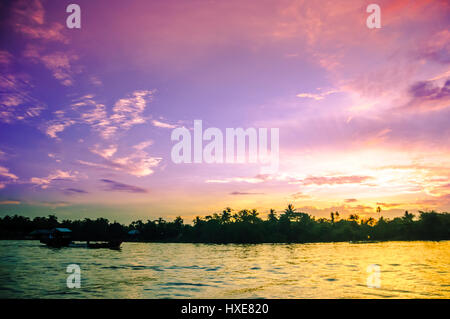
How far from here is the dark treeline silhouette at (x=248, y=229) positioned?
156750mm

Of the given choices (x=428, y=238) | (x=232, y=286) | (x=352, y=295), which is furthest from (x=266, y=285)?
(x=428, y=238)

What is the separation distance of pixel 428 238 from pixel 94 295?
194831 mm

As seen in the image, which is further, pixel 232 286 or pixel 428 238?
pixel 428 238

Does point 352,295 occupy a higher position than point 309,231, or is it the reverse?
Answer: point 352,295

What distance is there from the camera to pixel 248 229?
156 meters

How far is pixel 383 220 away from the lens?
18700 cm

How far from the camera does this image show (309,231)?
16412cm

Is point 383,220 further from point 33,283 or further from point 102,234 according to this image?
point 33,283

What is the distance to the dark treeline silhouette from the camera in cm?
15675

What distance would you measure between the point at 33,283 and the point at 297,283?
903 inches
